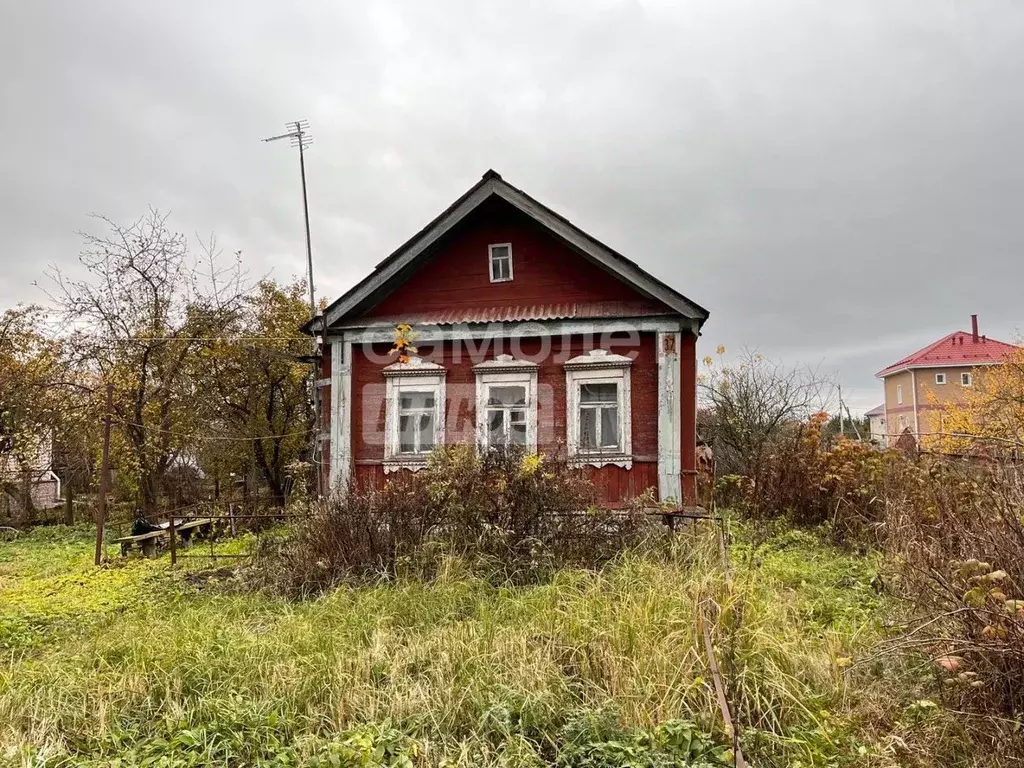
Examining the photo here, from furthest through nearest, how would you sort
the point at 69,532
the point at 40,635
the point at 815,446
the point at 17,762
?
the point at 69,532
the point at 815,446
the point at 40,635
the point at 17,762

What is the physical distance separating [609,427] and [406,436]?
3488 mm

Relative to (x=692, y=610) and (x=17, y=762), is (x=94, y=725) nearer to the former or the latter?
(x=17, y=762)

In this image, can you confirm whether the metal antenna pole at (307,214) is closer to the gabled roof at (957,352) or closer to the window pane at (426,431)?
the window pane at (426,431)

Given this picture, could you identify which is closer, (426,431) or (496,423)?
(496,423)

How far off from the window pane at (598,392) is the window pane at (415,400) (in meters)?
2.63

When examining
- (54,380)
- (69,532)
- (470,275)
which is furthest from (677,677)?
(54,380)

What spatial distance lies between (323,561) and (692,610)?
4024mm

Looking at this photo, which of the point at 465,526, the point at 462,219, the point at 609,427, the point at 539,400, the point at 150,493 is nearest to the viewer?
the point at 465,526

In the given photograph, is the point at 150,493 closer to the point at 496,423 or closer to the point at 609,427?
the point at 496,423

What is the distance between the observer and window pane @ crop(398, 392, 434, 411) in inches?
421

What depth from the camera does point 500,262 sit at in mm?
11031

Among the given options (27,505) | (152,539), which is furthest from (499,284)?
(27,505)

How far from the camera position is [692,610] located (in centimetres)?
413

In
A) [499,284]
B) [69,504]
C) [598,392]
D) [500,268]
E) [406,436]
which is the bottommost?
[69,504]
